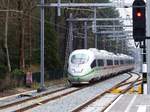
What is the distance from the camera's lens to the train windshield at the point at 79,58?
46188mm

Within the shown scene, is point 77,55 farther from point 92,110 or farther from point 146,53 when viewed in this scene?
point 92,110

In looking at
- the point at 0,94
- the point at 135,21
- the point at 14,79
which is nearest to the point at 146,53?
the point at 135,21

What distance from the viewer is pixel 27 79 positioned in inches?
1687

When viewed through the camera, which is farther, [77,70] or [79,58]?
[79,58]

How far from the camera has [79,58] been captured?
46656mm

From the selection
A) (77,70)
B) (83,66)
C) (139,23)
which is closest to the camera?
(139,23)

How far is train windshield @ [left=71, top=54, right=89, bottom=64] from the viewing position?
152 ft

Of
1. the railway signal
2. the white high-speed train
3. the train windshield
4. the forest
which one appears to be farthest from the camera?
the train windshield

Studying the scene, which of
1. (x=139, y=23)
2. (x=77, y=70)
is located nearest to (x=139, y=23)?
(x=139, y=23)

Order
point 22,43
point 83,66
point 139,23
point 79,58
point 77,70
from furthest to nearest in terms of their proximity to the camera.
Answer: point 22,43
point 79,58
point 83,66
point 77,70
point 139,23

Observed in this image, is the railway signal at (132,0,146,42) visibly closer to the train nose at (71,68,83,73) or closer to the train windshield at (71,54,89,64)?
the train nose at (71,68,83,73)

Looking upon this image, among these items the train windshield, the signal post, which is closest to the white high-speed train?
the train windshield

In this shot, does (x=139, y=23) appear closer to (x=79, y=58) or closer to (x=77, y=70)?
(x=77, y=70)

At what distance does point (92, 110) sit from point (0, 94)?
14.1m
